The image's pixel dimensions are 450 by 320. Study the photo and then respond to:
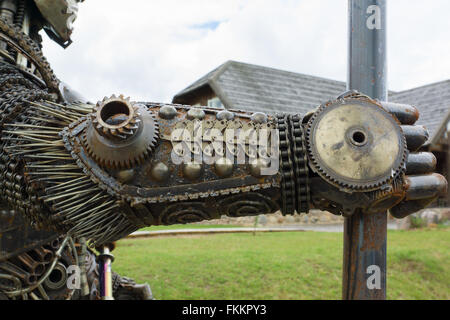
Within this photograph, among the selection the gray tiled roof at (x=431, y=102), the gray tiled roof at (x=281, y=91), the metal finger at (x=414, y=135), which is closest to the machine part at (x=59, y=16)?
the metal finger at (x=414, y=135)

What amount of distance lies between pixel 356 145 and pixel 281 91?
9.40m

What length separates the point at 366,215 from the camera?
1094 mm

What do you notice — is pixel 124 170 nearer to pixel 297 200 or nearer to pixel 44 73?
pixel 297 200

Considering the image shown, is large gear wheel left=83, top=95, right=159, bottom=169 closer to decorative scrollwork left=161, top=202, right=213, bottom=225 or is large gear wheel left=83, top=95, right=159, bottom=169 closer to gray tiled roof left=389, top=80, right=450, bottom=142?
decorative scrollwork left=161, top=202, right=213, bottom=225

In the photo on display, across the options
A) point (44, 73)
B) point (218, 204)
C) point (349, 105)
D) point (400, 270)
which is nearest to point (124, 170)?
point (218, 204)

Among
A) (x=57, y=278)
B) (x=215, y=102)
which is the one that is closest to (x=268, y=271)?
(x=57, y=278)

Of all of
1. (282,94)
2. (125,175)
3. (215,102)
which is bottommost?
(125,175)

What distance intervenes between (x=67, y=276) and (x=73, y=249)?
12 centimetres

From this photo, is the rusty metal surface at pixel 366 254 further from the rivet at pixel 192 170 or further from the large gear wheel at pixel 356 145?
the rivet at pixel 192 170

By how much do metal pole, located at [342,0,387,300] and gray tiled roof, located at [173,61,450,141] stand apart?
7057mm

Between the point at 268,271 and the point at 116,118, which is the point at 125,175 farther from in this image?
the point at 268,271

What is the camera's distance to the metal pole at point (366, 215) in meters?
1.09

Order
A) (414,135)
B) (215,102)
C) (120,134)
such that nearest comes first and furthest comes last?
(120,134), (414,135), (215,102)

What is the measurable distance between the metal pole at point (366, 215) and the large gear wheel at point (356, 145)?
16cm
